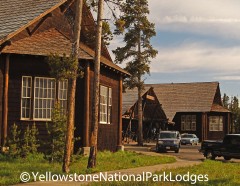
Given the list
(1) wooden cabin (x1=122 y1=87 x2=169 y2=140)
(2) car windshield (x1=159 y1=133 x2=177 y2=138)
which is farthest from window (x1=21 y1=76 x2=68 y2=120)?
(1) wooden cabin (x1=122 y1=87 x2=169 y2=140)

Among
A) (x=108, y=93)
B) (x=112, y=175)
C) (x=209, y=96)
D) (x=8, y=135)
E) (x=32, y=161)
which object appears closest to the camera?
(x=112, y=175)

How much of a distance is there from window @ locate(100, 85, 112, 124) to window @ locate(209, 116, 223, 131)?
1457 inches

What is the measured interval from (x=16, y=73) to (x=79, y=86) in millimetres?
3367

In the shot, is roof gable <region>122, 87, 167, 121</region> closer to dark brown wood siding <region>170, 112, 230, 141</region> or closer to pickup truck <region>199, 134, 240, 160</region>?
dark brown wood siding <region>170, 112, 230, 141</region>

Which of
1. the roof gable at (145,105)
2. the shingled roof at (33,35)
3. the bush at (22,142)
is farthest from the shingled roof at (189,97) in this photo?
the bush at (22,142)

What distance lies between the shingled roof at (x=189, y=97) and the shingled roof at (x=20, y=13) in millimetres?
39107

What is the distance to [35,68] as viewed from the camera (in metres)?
22.9

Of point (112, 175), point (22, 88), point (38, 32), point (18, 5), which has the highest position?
point (18, 5)

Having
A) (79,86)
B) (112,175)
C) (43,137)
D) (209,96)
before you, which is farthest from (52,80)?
(209,96)

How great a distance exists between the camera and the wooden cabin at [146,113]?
158ft

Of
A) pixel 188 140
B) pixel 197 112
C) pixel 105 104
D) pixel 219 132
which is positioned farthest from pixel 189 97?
pixel 105 104

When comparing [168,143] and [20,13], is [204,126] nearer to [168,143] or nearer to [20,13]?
[168,143]

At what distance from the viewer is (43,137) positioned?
22781 millimetres

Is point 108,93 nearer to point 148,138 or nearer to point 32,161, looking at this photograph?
point 32,161
